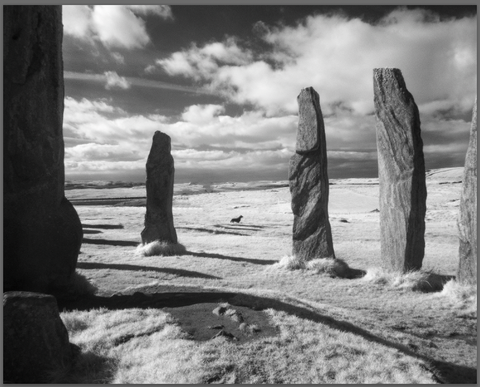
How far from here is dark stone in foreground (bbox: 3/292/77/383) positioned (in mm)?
4320

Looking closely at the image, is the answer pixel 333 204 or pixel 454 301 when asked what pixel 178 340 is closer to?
pixel 454 301

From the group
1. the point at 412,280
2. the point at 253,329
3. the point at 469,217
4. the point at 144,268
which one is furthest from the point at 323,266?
the point at 144,268

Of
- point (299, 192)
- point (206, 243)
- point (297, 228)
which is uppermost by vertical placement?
point (299, 192)

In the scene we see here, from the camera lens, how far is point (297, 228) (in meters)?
11.7

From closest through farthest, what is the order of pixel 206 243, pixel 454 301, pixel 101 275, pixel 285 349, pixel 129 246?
1. pixel 285 349
2. pixel 454 301
3. pixel 101 275
4. pixel 129 246
5. pixel 206 243

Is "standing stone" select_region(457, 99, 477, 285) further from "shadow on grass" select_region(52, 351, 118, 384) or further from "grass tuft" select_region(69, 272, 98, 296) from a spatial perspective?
"grass tuft" select_region(69, 272, 98, 296)

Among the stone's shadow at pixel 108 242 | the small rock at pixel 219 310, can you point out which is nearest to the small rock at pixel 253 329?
the small rock at pixel 219 310

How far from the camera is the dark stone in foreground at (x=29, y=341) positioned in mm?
4320

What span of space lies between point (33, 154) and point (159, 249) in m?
7.26

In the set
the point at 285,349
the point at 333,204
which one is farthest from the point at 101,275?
the point at 333,204

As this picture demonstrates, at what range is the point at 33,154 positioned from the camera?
7.38 metres

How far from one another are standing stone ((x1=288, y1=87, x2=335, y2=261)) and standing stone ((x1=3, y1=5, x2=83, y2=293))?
6905 mm

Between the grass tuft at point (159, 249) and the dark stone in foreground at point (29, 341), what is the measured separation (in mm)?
9216

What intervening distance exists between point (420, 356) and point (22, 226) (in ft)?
25.2
